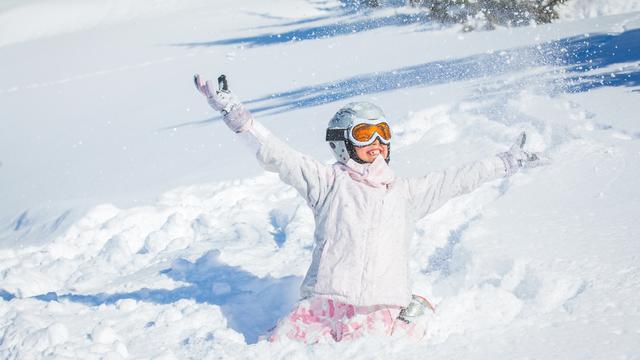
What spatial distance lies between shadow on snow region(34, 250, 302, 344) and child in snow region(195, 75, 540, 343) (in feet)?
1.97

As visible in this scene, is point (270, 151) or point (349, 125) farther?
point (349, 125)

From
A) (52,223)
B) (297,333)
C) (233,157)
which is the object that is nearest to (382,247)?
(297,333)

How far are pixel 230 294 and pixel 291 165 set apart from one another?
1.20 meters

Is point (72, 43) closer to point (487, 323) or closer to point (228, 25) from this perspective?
point (228, 25)

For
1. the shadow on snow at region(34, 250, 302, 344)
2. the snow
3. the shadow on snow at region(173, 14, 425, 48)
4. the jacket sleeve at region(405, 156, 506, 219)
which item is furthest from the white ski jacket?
the shadow on snow at region(173, 14, 425, 48)

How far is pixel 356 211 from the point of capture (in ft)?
9.41

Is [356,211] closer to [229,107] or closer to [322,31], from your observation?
[229,107]

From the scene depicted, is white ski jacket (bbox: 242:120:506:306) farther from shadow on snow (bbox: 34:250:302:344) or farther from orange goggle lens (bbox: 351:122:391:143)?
shadow on snow (bbox: 34:250:302:344)

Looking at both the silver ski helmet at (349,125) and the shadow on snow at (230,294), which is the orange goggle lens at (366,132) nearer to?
the silver ski helmet at (349,125)

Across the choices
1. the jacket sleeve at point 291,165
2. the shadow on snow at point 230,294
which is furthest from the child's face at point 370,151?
the shadow on snow at point 230,294

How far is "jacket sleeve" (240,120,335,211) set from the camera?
111 inches

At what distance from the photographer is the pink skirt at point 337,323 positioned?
Result: 9.11ft

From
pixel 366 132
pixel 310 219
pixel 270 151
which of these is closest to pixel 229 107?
pixel 270 151

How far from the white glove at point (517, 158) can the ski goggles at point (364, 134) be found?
509 millimetres
